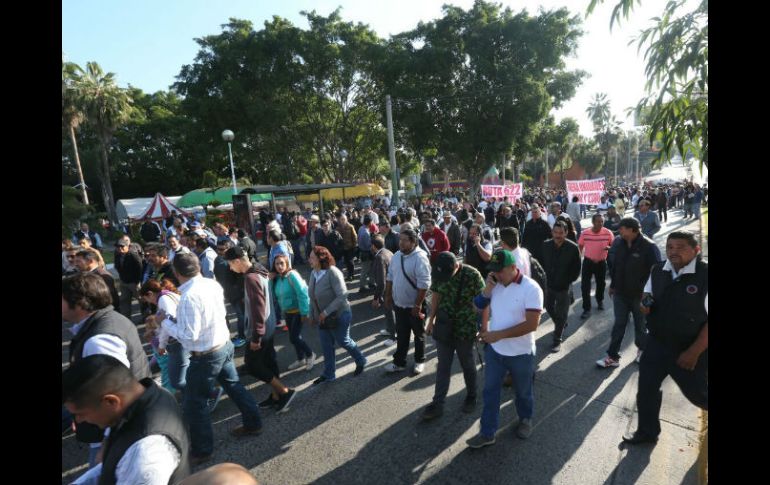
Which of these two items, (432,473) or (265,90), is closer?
(432,473)

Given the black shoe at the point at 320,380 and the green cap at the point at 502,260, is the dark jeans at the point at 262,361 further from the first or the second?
the green cap at the point at 502,260

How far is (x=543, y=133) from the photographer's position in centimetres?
2859

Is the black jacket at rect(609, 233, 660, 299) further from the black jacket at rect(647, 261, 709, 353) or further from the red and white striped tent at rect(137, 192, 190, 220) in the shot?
the red and white striped tent at rect(137, 192, 190, 220)

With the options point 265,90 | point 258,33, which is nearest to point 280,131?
point 265,90

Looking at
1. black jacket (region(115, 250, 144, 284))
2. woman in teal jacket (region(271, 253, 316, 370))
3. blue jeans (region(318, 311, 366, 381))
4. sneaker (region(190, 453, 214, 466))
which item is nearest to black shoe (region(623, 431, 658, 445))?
blue jeans (region(318, 311, 366, 381))

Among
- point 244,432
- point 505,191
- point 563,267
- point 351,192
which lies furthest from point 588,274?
point 351,192

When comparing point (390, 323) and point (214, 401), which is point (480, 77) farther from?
point (214, 401)

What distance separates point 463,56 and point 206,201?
62.9 feet

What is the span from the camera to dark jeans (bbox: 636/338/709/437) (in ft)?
9.84

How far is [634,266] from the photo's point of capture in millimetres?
4680

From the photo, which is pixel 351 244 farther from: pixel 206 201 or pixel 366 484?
pixel 206 201

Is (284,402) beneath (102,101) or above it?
beneath

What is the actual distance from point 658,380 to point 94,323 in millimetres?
4187

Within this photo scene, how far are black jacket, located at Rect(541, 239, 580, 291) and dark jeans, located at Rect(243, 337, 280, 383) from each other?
3.64 metres
